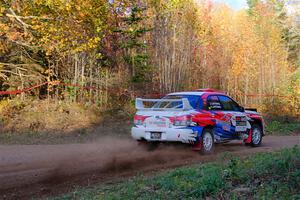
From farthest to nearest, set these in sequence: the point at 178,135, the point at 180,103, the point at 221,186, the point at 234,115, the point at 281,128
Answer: the point at 281,128 < the point at 234,115 < the point at 180,103 < the point at 178,135 < the point at 221,186

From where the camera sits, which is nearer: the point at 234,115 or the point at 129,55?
the point at 234,115

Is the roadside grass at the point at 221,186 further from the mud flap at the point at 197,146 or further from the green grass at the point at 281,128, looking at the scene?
the green grass at the point at 281,128

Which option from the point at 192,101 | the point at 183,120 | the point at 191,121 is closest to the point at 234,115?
the point at 192,101

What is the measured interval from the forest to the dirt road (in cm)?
449

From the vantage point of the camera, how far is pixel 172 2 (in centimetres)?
2022

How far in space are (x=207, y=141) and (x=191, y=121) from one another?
88cm

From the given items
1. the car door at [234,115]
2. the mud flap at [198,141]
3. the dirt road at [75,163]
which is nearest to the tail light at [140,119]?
the dirt road at [75,163]

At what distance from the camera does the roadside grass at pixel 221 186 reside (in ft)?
16.6

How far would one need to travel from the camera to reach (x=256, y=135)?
41.0 feet

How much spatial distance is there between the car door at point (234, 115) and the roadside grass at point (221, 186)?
4.65 metres

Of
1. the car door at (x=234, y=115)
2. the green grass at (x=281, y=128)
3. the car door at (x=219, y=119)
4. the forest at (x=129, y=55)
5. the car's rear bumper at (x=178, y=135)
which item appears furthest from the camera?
the green grass at (x=281, y=128)

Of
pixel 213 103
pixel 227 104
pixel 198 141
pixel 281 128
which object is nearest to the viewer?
pixel 198 141

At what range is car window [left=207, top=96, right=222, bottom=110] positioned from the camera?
10.7 metres

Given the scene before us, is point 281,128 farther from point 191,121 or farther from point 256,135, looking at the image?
point 191,121
